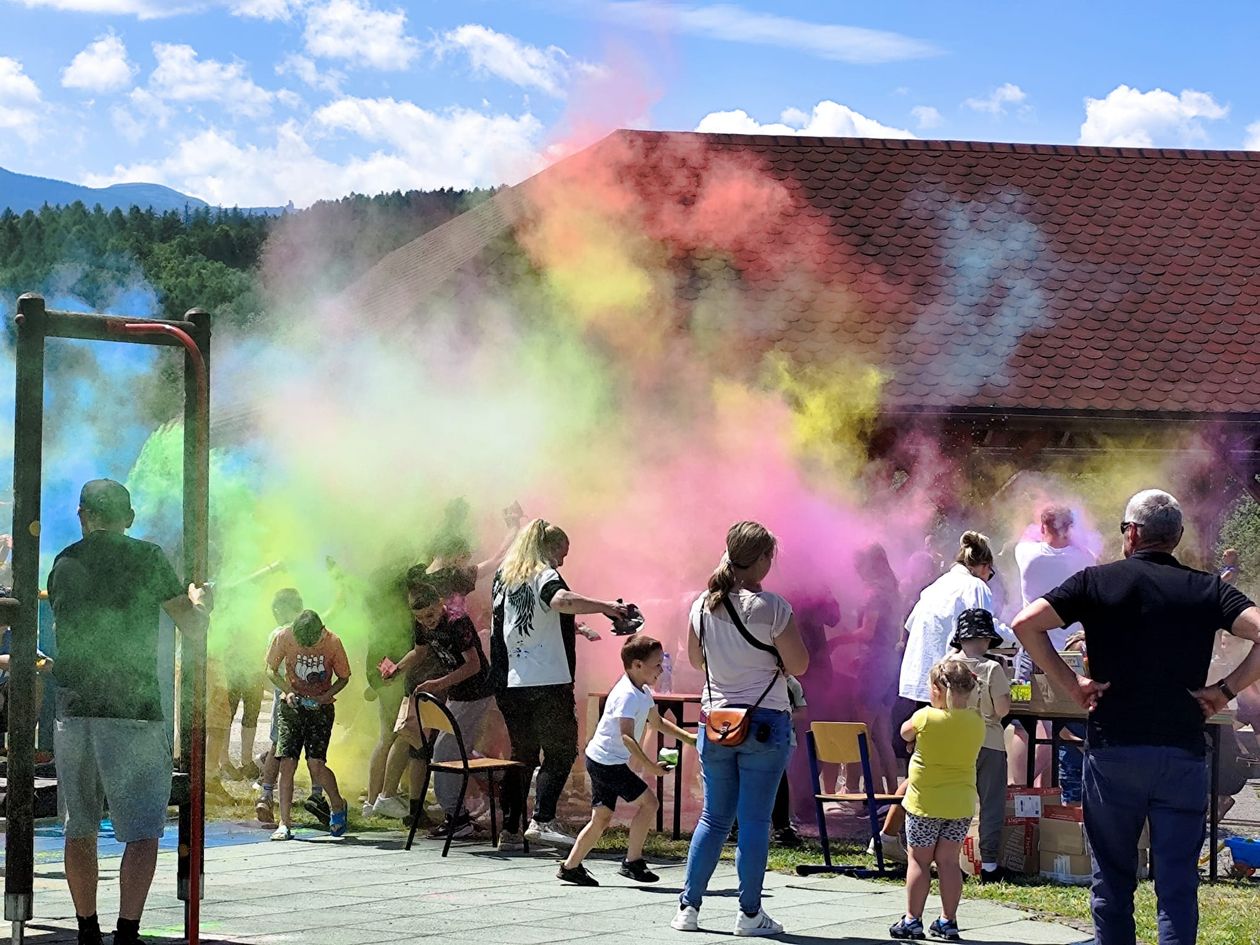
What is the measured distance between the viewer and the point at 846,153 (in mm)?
19766

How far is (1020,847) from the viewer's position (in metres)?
9.30

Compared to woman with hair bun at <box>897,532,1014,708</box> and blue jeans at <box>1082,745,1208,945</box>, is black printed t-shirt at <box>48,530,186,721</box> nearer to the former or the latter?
blue jeans at <box>1082,745,1208,945</box>

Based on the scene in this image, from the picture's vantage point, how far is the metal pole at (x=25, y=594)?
20.8 feet

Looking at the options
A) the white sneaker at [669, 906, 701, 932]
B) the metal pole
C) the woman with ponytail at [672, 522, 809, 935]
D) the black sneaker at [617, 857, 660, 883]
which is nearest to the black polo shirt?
the woman with ponytail at [672, 522, 809, 935]

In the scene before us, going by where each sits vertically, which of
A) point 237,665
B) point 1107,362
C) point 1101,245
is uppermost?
point 1101,245

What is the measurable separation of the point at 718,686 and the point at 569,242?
915 centimetres

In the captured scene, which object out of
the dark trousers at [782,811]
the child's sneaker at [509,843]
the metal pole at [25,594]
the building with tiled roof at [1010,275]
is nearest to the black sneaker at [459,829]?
the child's sneaker at [509,843]

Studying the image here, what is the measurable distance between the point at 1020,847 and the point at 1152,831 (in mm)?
3525

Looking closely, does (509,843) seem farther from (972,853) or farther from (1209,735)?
(1209,735)

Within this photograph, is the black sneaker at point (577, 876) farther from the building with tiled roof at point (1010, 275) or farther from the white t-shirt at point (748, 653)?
the building with tiled roof at point (1010, 275)

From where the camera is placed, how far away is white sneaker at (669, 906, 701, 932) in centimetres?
739

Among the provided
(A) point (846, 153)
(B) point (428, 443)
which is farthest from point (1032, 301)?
(B) point (428, 443)

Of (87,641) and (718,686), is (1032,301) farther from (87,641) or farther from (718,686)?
(87,641)

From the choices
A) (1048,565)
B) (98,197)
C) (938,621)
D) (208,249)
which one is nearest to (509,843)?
(938,621)
